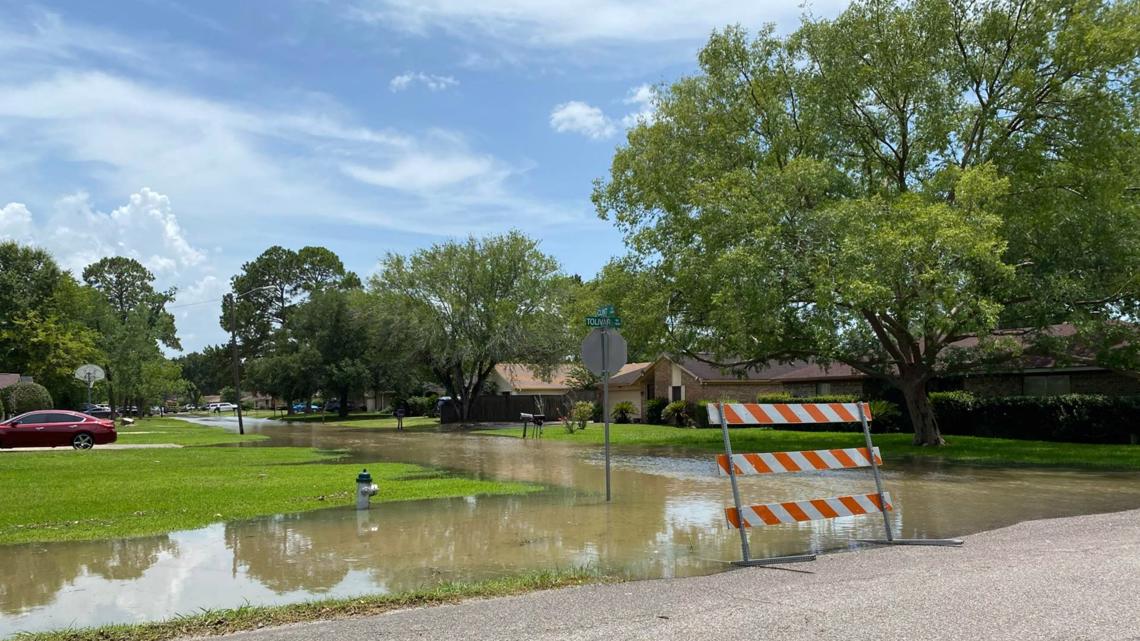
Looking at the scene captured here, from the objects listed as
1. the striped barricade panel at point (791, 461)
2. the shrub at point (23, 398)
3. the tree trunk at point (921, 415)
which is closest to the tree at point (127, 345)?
the shrub at point (23, 398)

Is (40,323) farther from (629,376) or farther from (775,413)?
(775,413)

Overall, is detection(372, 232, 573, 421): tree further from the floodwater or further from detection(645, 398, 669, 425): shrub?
the floodwater

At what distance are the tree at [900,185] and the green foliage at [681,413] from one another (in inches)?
609

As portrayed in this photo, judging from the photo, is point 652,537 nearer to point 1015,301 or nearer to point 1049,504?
point 1049,504

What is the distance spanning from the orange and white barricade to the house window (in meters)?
24.7

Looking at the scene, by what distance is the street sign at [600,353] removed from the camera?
13102 mm

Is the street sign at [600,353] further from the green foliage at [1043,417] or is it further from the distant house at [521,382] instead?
the distant house at [521,382]

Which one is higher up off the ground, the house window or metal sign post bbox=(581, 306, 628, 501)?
metal sign post bbox=(581, 306, 628, 501)

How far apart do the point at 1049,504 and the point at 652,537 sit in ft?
22.9

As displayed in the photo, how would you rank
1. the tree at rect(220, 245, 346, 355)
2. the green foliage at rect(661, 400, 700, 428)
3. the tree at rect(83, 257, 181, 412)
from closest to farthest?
the green foliage at rect(661, 400, 700, 428)
the tree at rect(83, 257, 181, 412)
the tree at rect(220, 245, 346, 355)

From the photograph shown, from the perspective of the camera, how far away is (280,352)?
70875mm

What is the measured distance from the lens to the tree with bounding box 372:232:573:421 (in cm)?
4969

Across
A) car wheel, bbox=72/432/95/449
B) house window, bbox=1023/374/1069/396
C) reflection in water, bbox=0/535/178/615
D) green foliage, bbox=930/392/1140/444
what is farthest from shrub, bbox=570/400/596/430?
reflection in water, bbox=0/535/178/615

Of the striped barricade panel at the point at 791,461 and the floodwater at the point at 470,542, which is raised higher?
the striped barricade panel at the point at 791,461
